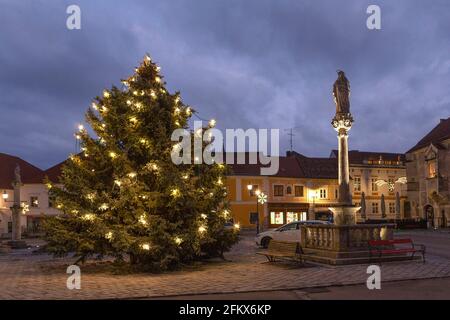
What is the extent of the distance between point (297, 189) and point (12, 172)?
31723 millimetres

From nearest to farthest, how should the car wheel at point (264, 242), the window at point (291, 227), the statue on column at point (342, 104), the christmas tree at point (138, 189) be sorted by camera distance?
the christmas tree at point (138, 189)
the statue on column at point (342, 104)
the window at point (291, 227)
the car wheel at point (264, 242)

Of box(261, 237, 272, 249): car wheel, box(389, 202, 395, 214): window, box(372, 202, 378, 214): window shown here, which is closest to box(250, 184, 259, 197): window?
box(372, 202, 378, 214): window

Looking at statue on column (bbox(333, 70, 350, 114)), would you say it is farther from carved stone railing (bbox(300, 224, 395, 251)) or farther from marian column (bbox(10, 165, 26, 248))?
marian column (bbox(10, 165, 26, 248))

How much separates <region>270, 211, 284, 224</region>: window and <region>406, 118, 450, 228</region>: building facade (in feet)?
49.8

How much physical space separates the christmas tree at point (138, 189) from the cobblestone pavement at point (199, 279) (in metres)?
0.90

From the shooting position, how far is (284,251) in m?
15.7

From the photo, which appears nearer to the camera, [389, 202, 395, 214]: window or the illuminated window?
the illuminated window

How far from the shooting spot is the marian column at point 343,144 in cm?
1639

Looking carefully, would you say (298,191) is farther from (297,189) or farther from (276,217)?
(276,217)

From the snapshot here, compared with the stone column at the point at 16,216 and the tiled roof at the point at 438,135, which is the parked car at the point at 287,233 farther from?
the tiled roof at the point at 438,135

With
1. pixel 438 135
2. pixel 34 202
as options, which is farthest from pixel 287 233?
pixel 34 202

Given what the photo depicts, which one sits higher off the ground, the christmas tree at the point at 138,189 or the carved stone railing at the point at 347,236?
the christmas tree at the point at 138,189

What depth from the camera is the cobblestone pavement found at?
10.5 m

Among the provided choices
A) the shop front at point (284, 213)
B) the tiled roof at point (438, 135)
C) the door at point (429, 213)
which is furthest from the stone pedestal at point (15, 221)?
the door at point (429, 213)
